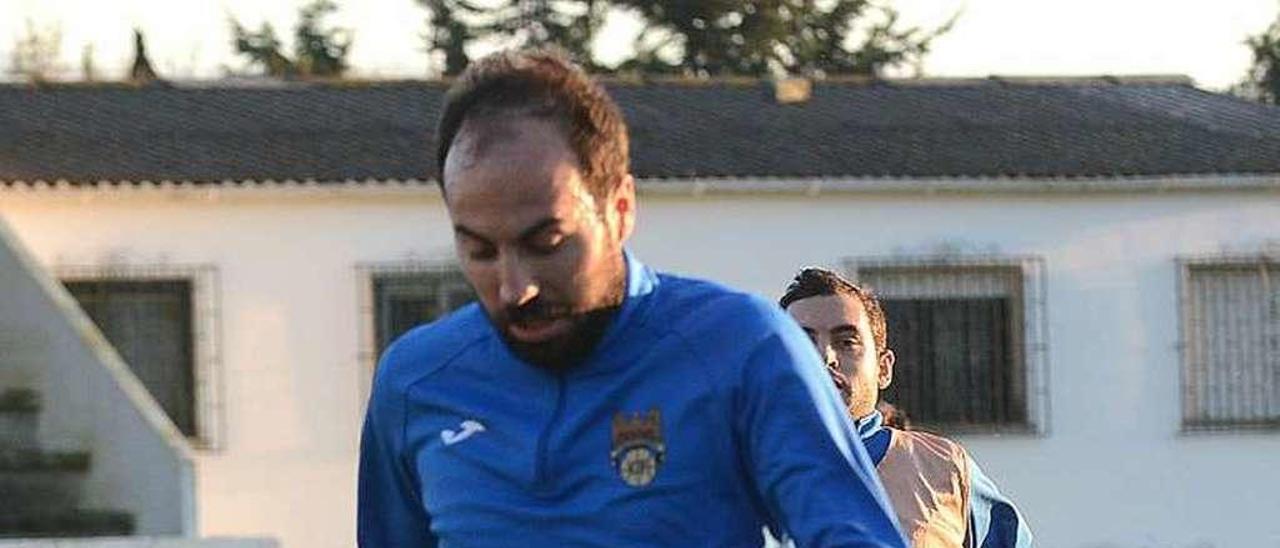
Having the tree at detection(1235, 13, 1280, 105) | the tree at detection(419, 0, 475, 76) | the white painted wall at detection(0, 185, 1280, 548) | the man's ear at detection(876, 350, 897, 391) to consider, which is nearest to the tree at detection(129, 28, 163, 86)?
the white painted wall at detection(0, 185, 1280, 548)

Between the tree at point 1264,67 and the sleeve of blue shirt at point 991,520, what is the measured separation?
4105 cm

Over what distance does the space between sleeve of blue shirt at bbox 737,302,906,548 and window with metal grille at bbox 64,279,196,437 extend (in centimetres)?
1703

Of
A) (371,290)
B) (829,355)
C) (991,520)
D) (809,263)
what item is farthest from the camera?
(809,263)

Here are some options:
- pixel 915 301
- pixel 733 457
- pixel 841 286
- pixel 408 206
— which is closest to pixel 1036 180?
pixel 915 301

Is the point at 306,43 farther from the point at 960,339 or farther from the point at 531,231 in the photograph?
the point at 531,231

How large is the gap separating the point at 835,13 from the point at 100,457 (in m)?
23.9

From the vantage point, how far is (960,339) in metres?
20.9

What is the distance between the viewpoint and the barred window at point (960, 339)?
20.8 metres

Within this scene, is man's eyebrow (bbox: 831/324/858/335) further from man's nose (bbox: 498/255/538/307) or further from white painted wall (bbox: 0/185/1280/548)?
white painted wall (bbox: 0/185/1280/548)

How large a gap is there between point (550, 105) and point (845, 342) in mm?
3073

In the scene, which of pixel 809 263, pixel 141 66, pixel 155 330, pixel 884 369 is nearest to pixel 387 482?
pixel 884 369

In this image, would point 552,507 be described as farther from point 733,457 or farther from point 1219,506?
point 1219,506

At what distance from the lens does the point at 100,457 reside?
17094 millimetres

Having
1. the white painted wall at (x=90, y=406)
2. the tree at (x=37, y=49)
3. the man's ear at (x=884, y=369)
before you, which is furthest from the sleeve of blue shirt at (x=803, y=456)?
the tree at (x=37, y=49)
